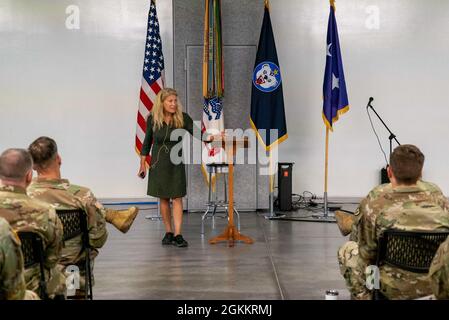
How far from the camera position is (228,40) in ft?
26.6

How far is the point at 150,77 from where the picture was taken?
308 inches

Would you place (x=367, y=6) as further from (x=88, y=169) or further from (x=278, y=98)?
(x=88, y=169)

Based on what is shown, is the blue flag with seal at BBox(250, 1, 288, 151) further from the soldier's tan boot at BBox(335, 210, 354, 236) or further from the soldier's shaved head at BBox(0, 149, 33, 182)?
the soldier's shaved head at BBox(0, 149, 33, 182)

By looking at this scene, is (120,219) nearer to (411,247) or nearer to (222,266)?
(411,247)

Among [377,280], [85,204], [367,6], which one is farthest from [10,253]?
[367,6]

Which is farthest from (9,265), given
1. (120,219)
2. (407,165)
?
(407,165)

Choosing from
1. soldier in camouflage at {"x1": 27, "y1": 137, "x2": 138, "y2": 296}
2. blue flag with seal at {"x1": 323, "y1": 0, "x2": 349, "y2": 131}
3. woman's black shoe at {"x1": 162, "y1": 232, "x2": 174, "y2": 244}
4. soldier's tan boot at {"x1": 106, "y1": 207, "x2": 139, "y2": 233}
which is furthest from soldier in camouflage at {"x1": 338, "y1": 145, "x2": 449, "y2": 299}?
blue flag with seal at {"x1": 323, "y1": 0, "x2": 349, "y2": 131}

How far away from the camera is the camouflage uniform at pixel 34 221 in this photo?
8.34ft

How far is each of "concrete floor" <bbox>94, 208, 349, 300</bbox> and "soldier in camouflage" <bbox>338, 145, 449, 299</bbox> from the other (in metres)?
1.29

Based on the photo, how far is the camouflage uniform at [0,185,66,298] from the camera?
2543mm

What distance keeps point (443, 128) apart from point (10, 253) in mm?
8119

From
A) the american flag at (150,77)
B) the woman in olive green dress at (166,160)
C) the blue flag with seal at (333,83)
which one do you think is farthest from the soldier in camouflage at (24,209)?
the blue flag with seal at (333,83)

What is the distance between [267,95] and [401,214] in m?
Result: 5.13

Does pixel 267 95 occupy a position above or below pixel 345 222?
above
